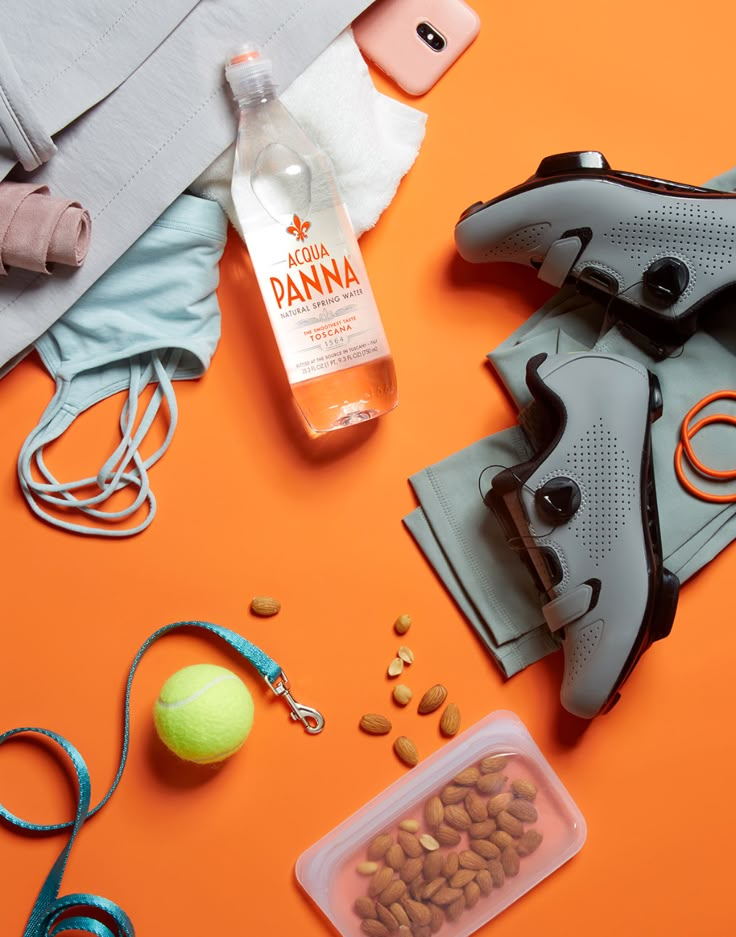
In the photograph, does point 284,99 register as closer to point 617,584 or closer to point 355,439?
point 355,439

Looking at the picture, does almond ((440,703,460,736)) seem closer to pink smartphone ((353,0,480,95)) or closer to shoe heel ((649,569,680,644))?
shoe heel ((649,569,680,644))

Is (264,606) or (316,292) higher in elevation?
(316,292)

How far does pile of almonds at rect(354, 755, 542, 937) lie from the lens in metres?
0.91

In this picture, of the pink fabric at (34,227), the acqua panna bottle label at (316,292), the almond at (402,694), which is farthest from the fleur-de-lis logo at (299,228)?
the almond at (402,694)

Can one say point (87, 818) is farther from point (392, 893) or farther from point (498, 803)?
point (498, 803)

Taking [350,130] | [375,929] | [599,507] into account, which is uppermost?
[350,130]

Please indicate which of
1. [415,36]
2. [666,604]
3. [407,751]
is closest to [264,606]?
[407,751]

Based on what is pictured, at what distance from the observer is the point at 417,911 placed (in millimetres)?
905

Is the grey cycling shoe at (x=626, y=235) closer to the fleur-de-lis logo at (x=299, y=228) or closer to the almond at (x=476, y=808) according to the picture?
the fleur-de-lis logo at (x=299, y=228)

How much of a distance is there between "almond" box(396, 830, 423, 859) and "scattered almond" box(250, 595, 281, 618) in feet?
0.93

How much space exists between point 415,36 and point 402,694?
29.2 inches

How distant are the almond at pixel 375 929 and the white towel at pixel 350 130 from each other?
2.47ft

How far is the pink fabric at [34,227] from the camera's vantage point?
2.66 ft

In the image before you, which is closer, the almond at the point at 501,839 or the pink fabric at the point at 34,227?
the pink fabric at the point at 34,227
